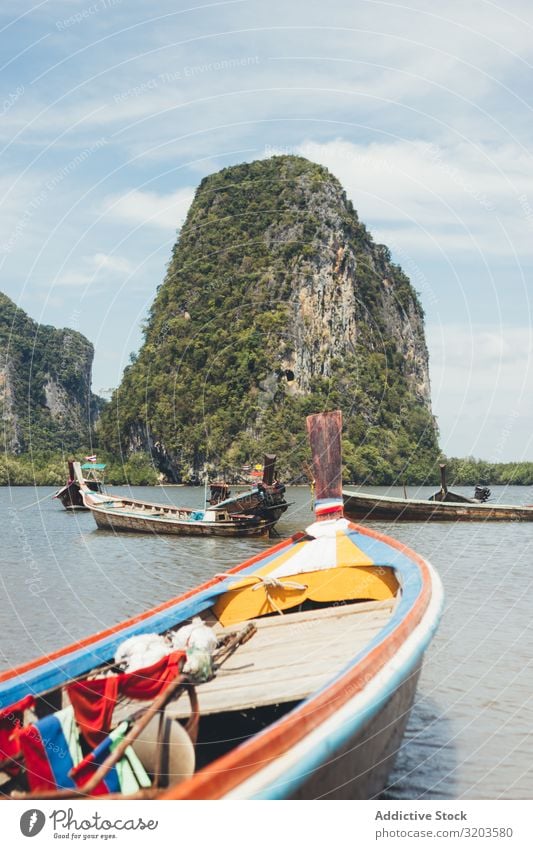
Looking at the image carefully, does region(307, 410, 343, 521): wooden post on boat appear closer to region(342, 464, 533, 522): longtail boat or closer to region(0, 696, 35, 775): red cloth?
region(0, 696, 35, 775): red cloth

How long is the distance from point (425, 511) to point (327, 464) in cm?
2185

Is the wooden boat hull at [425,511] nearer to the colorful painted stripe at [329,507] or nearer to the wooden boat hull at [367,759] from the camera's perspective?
the colorful painted stripe at [329,507]

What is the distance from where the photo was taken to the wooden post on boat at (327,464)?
32.5 ft

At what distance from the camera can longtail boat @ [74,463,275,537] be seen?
2509 centimetres

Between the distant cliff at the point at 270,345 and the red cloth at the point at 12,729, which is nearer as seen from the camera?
the red cloth at the point at 12,729

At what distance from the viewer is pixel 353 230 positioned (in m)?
102

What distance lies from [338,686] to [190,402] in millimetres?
75486

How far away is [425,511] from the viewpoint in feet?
102

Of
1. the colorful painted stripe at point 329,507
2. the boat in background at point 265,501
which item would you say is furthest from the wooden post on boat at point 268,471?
the colorful painted stripe at point 329,507

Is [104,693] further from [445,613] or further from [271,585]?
[445,613]

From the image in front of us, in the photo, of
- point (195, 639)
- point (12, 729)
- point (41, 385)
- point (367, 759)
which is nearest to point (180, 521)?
point (195, 639)

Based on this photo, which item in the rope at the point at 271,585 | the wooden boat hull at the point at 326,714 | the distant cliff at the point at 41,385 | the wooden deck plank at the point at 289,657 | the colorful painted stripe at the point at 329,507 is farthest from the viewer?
the distant cliff at the point at 41,385

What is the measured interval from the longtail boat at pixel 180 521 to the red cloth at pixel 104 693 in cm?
1931
